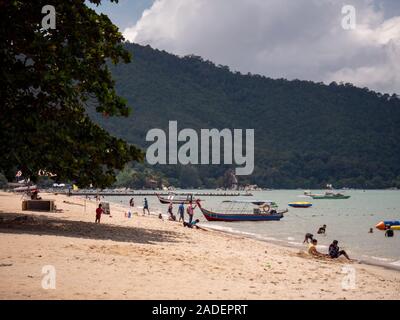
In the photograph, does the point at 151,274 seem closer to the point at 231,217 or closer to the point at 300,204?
the point at 231,217

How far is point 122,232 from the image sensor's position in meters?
22.9

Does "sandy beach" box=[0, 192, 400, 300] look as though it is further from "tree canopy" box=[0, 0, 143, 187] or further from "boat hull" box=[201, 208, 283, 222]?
"boat hull" box=[201, 208, 283, 222]

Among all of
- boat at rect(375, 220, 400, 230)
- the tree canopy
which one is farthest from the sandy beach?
boat at rect(375, 220, 400, 230)

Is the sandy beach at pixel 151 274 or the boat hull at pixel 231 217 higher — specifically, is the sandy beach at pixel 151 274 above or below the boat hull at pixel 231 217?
above

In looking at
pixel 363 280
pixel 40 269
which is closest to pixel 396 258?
pixel 363 280

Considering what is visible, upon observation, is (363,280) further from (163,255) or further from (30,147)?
(30,147)

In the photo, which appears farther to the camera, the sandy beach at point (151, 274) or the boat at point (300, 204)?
the boat at point (300, 204)

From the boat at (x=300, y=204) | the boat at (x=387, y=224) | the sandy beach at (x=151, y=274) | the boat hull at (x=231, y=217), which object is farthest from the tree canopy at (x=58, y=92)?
the boat at (x=300, y=204)

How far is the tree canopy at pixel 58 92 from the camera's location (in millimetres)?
18641

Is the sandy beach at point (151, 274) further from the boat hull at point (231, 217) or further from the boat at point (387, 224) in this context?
the boat hull at point (231, 217)

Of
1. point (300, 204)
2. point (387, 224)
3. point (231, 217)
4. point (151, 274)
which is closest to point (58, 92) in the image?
point (151, 274)

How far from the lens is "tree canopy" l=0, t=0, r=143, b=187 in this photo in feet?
61.2

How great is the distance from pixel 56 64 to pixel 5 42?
7.05ft

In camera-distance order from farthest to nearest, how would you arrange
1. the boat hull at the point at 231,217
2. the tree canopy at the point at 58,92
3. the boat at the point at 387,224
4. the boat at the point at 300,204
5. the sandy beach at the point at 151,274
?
the boat at the point at 300,204, the boat hull at the point at 231,217, the boat at the point at 387,224, the tree canopy at the point at 58,92, the sandy beach at the point at 151,274
